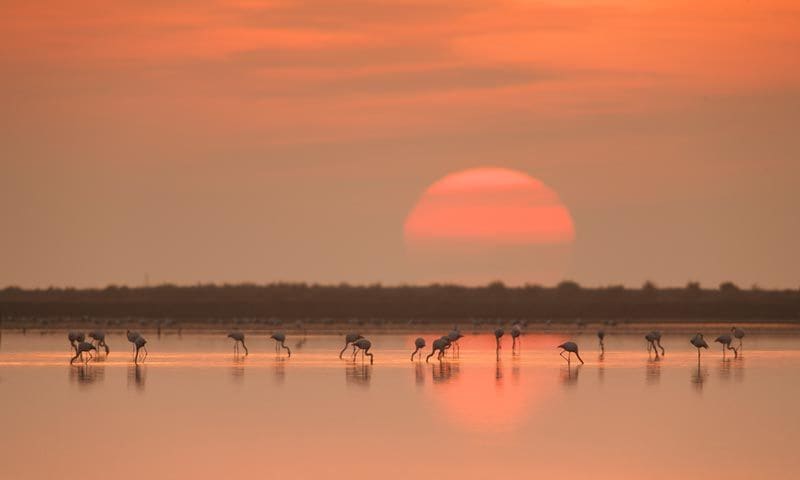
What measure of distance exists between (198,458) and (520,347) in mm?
29954

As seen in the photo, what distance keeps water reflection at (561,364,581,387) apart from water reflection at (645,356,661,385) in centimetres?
158

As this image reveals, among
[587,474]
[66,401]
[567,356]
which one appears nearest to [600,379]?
[567,356]

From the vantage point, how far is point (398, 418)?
983 inches

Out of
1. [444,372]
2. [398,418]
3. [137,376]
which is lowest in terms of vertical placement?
[398,418]

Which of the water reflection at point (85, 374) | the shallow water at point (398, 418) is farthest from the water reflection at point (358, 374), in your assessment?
the water reflection at point (85, 374)

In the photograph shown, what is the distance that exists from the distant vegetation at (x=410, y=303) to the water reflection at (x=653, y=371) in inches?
1484

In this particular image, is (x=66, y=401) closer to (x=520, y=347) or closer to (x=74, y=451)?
(x=74, y=451)

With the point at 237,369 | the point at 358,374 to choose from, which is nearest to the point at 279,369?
the point at 237,369

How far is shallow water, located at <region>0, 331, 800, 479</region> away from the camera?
19.7 meters

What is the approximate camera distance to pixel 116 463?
19.8 meters

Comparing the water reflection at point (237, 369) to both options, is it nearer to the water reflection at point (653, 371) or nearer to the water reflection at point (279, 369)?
the water reflection at point (279, 369)

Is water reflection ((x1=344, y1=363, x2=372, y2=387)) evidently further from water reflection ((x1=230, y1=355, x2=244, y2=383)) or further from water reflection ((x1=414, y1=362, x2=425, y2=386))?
water reflection ((x1=230, y1=355, x2=244, y2=383))

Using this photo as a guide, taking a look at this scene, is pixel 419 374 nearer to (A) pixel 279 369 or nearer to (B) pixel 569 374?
(B) pixel 569 374

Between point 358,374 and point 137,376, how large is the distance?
494cm
